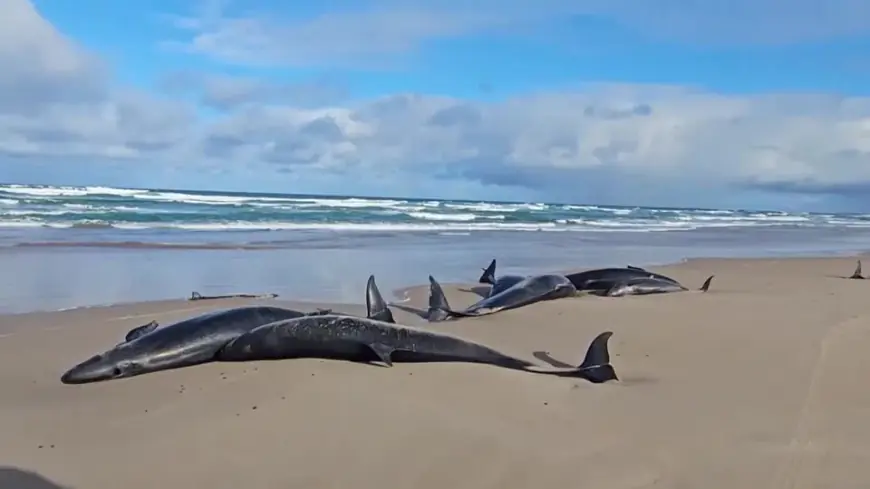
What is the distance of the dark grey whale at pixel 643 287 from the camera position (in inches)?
397

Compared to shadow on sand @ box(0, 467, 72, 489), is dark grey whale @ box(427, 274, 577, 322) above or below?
above

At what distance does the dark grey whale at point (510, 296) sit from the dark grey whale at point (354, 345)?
7.39 feet

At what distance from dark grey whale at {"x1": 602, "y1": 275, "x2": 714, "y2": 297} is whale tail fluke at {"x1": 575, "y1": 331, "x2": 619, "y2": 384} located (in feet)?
16.2

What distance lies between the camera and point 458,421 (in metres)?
4.05

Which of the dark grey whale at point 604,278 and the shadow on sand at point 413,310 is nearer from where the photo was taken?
the shadow on sand at point 413,310

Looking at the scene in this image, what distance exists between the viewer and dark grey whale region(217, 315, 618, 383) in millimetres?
5465

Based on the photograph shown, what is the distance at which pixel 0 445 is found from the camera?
374cm

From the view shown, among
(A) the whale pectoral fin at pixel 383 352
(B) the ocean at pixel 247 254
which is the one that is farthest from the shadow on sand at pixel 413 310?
(A) the whale pectoral fin at pixel 383 352

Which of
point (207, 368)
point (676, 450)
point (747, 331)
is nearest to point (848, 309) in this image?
point (747, 331)

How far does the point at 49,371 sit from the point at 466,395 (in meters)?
3.02

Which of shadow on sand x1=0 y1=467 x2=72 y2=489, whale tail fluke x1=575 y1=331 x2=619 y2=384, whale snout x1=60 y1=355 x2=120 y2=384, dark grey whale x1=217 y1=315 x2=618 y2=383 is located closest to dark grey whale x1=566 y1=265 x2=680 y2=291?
dark grey whale x1=217 y1=315 x2=618 y2=383

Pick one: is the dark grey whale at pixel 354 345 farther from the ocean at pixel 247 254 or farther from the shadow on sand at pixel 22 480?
the ocean at pixel 247 254

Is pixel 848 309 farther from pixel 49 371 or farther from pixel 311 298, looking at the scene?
pixel 49 371

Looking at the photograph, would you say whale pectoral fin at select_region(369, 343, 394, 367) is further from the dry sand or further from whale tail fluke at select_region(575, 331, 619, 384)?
whale tail fluke at select_region(575, 331, 619, 384)
